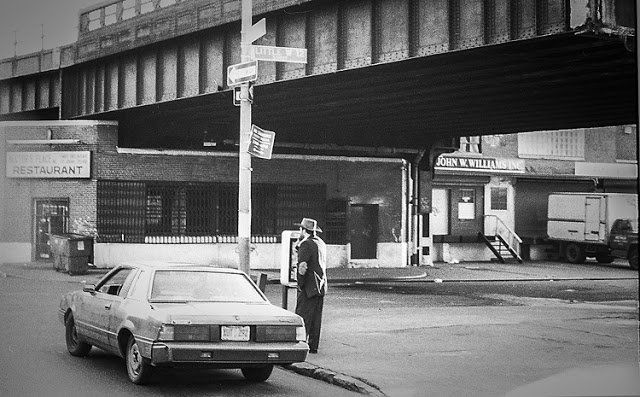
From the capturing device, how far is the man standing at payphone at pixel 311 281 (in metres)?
11.6

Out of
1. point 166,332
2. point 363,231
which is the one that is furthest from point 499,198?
point 166,332

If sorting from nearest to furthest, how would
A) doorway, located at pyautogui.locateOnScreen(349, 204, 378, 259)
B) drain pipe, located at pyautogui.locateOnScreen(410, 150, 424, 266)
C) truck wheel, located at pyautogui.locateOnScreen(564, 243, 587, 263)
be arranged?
1. truck wheel, located at pyautogui.locateOnScreen(564, 243, 587, 263)
2. doorway, located at pyautogui.locateOnScreen(349, 204, 378, 259)
3. drain pipe, located at pyautogui.locateOnScreen(410, 150, 424, 266)

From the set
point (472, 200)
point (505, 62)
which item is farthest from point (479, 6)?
point (472, 200)

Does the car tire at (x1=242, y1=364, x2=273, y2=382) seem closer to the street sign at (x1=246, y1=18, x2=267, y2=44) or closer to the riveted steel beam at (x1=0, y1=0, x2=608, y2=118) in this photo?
the riveted steel beam at (x1=0, y1=0, x2=608, y2=118)

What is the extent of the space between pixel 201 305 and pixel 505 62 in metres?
8.38

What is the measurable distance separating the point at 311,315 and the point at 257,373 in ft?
6.39

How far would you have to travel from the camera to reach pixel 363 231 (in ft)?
86.0

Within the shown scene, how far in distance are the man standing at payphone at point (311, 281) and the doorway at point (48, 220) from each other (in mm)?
2875

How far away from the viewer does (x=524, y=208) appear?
28594 mm

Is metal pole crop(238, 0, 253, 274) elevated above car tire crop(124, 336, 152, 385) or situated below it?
above

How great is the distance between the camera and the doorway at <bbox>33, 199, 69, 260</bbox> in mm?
9795

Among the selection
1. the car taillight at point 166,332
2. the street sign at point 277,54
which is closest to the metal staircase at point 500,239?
the street sign at point 277,54

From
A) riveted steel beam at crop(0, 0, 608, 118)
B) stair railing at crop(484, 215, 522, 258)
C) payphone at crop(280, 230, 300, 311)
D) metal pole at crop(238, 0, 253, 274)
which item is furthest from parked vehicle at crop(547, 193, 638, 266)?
stair railing at crop(484, 215, 522, 258)

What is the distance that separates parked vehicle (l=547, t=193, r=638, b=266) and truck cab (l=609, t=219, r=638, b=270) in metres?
0.09
